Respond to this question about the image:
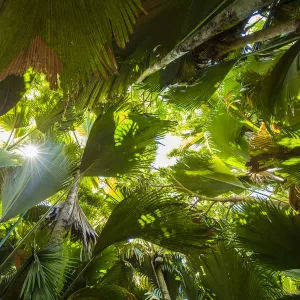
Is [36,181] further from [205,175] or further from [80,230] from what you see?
[205,175]

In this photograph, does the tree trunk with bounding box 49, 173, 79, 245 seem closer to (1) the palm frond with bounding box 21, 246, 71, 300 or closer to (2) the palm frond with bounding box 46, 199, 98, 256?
(2) the palm frond with bounding box 46, 199, 98, 256

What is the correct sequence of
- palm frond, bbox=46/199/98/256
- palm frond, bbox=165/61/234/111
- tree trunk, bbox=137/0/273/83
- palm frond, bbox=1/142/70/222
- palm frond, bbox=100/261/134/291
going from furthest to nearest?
palm frond, bbox=46/199/98/256, palm frond, bbox=100/261/134/291, palm frond, bbox=165/61/234/111, palm frond, bbox=1/142/70/222, tree trunk, bbox=137/0/273/83

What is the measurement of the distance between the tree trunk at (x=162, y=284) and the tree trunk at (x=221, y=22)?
1741 mm

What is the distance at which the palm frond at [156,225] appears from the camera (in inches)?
67.9

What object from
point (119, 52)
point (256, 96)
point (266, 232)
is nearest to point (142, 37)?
point (119, 52)

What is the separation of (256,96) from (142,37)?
3.47 ft

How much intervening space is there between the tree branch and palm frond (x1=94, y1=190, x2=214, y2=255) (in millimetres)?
1145

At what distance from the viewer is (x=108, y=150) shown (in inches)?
79.5

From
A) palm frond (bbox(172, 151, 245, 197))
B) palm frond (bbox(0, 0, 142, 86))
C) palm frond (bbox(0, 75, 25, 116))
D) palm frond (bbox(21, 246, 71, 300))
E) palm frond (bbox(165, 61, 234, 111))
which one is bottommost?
palm frond (bbox(21, 246, 71, 300))

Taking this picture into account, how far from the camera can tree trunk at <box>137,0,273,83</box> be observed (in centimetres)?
149

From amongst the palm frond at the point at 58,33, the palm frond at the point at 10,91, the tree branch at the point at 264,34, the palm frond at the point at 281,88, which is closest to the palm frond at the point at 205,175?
the palm frond at the point at 281,88

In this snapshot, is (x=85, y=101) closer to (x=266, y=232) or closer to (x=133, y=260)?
(x=266, y=232)

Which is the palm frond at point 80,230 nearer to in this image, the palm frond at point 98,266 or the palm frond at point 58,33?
the palm frond at point 98,266

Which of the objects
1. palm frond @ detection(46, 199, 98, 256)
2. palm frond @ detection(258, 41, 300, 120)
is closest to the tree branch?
palm frond @ detection(258, 41, 300, 120)
